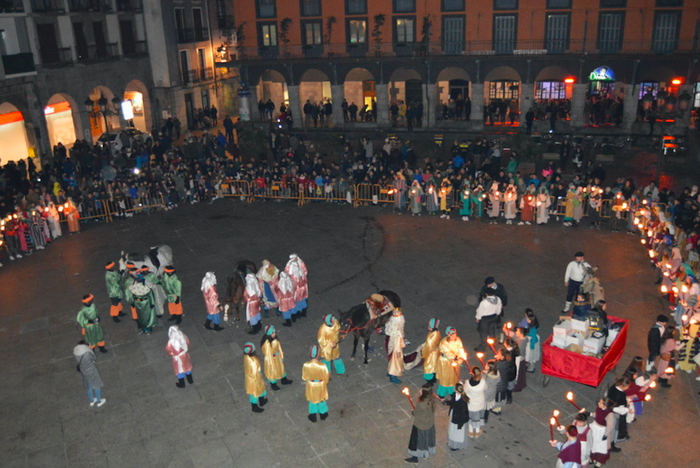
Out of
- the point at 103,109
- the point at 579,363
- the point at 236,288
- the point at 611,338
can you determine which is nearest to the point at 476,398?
the point at 579,363

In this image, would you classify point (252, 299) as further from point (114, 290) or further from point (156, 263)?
point (114, 290)

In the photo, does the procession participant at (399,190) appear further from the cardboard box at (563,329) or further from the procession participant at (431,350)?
the cardboard box at (563,329)

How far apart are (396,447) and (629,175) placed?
2108 centimetres

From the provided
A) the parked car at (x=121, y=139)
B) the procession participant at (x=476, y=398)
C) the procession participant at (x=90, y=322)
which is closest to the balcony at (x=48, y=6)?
the parked car at (x=121, y=139)

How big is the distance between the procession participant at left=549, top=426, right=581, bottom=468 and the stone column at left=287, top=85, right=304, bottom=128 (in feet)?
103

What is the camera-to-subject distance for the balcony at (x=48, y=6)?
31.7 meters

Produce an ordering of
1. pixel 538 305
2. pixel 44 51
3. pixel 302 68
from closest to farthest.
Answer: pixel 538 305 < pixel 44 51 < pixel 302 68

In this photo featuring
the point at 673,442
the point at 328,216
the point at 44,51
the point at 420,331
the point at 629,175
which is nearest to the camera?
the point at 673,442

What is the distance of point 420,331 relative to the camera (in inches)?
591

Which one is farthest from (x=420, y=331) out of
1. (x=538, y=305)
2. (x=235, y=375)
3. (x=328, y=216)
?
(x=328, y=216)

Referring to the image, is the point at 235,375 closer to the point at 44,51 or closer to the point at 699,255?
the point at 699,255

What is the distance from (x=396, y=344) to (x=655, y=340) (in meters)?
5.08

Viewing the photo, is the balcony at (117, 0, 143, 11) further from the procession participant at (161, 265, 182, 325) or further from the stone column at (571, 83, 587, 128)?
the procession participant at (161, 265, 182, 325)

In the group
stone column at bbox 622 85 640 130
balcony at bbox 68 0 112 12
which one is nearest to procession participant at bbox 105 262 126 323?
balcony at bbox 68 0 112 12
